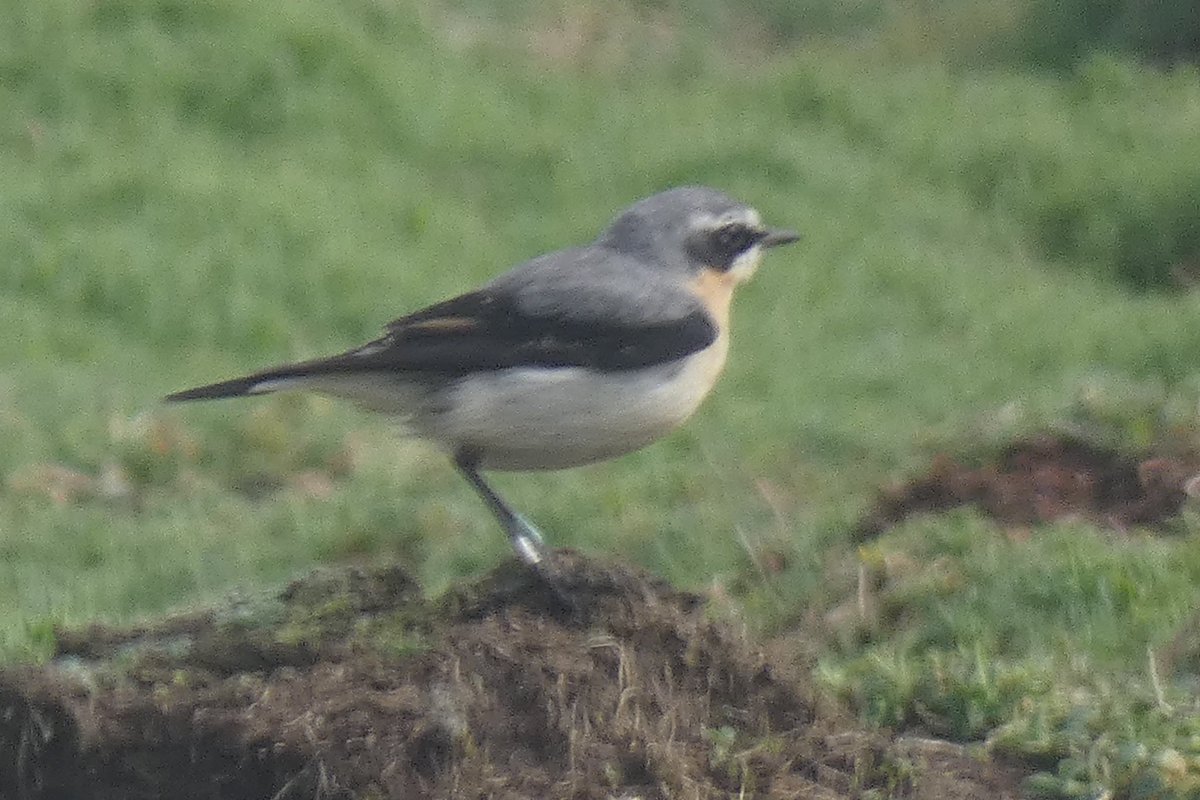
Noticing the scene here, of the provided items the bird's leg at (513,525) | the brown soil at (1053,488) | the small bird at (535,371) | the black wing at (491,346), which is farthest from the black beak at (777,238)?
the brown soil at (1053,488)

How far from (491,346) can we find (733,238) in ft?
3.32

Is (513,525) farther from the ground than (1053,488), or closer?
farther from the ground

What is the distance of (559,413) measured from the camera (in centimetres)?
560

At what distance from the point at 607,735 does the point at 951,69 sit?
1502cm

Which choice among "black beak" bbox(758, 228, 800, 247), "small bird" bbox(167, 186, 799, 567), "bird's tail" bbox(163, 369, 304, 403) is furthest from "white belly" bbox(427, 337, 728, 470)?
"black beak" bbox(758, 228, 800, 247)

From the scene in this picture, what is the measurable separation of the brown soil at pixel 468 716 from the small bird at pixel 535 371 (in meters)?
0.49

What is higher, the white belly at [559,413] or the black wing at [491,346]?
the black wing at [491,346]

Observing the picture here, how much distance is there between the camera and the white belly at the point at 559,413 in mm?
5609

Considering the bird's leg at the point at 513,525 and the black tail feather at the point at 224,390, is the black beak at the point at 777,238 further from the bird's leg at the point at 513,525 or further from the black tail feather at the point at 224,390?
the black tail feather at the point at 224,390

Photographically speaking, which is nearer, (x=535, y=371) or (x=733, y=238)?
(x=535, y=371)

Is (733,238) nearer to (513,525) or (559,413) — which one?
(559,413)

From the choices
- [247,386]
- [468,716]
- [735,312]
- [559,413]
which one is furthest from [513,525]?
[735,312]

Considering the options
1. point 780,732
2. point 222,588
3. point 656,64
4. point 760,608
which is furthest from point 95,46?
point 780,732

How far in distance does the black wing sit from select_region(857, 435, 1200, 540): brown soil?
239 centimetres
